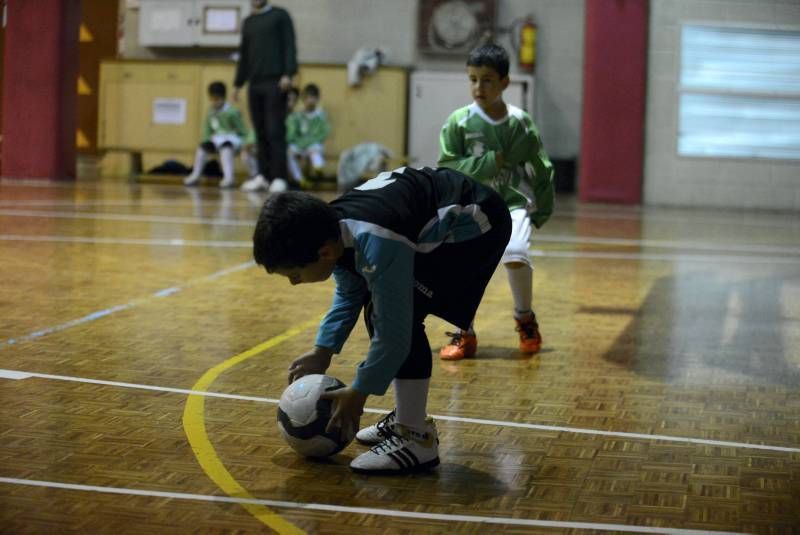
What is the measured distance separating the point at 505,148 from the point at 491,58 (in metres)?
0.37

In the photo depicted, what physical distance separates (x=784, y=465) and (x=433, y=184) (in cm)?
107

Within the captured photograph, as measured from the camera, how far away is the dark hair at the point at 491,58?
4453mm

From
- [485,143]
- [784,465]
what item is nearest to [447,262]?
[784,465]

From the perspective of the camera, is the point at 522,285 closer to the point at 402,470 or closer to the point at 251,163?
the point at 402,470

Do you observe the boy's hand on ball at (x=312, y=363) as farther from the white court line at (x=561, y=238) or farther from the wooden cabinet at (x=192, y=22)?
the wooden cabinet at (x=192, y=22)

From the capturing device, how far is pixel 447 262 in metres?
2.95

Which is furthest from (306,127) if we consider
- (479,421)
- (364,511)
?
(364,511)

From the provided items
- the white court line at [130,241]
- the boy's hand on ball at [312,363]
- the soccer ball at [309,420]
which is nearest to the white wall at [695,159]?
the white court line at [130,241]

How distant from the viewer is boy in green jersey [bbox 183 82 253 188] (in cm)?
1467

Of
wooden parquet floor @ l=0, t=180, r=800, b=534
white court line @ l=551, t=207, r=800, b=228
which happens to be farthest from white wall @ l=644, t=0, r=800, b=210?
wooden parquet floor @ l=0, t=180, r=800, b=534

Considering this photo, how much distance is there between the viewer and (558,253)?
26.1 ft

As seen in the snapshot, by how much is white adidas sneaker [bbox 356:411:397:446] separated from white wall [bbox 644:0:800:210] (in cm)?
1153

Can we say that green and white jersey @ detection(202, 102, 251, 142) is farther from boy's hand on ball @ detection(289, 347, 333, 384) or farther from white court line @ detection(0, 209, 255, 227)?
boy's hand on ball @ detection(289, 347, 333, 384)

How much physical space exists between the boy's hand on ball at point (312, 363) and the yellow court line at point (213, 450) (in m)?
0.27
